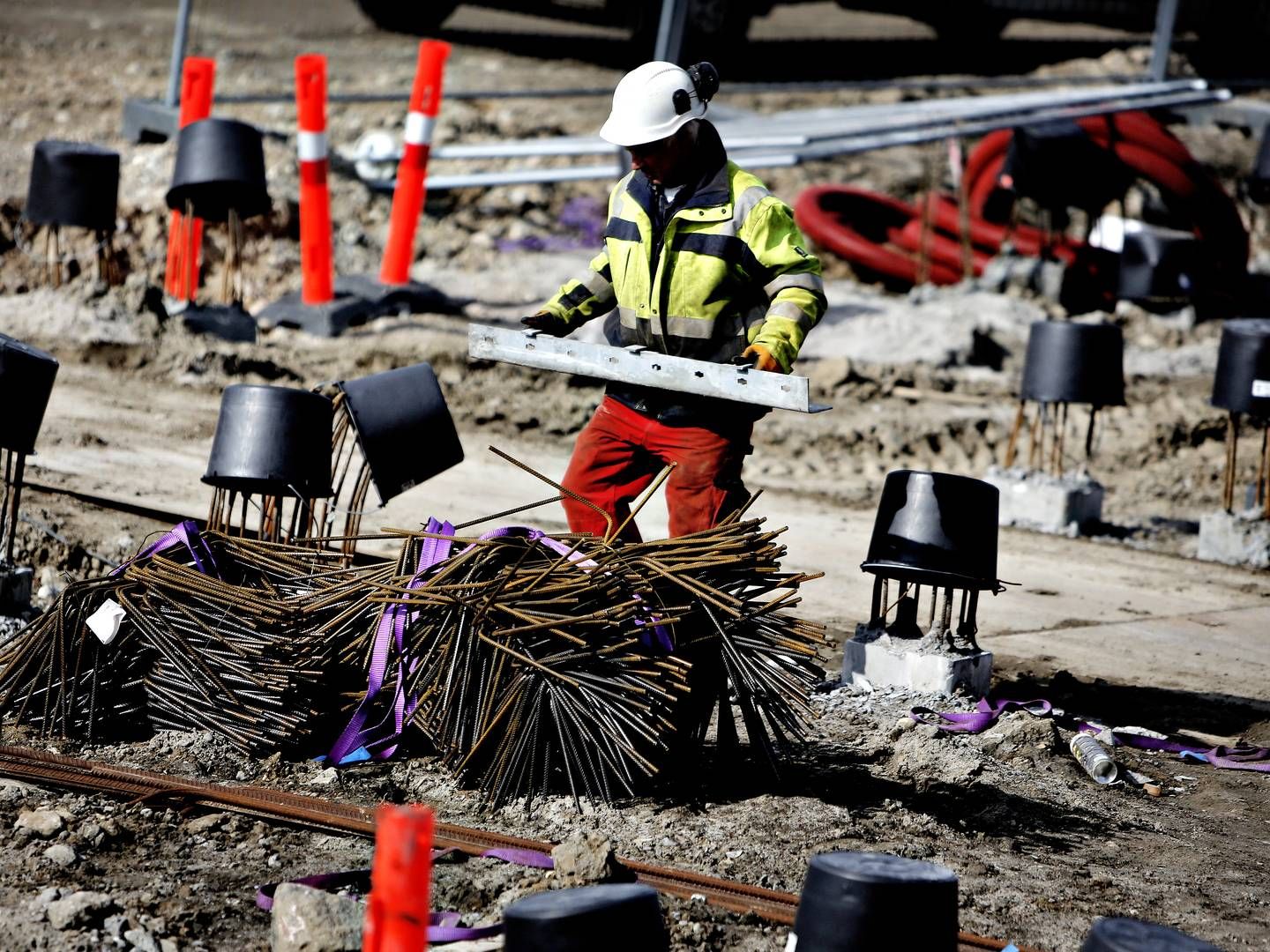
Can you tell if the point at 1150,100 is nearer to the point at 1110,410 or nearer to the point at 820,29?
the point at 1110,410

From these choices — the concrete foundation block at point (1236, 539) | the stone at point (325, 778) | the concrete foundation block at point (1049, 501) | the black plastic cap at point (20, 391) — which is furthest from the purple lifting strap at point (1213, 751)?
the black plastic cap at point (20, 391)

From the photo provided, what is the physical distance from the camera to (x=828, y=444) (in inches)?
418

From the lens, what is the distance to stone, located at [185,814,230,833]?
13.9 ft

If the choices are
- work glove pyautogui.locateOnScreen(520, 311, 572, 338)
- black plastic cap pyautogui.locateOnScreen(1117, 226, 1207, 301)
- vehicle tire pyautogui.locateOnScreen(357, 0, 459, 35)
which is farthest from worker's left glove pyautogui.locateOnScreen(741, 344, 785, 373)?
vehicle tire pyautogui.locateOnScreen(357, 0, 459, 35)

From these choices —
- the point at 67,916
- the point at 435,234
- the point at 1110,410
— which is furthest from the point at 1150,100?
the point at 67,916

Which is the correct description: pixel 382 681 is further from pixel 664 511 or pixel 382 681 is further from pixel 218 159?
pixel 218 159

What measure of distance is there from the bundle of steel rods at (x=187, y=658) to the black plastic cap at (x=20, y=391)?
879 mm

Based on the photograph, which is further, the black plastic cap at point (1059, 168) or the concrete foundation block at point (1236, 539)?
the black plastic cap at point (1059, 168)

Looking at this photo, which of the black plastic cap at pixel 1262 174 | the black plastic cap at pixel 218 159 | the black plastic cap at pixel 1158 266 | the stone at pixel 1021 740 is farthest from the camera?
the black plastic cap at pixel 1262 174

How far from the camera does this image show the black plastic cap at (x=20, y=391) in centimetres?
546

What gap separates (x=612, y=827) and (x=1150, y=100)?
12954 mm

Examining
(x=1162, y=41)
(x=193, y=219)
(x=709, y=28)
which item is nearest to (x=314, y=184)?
(x=193, y=219)

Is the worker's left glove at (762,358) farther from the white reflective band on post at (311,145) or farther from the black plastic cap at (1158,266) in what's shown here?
the black plastic cap at (1158,266)

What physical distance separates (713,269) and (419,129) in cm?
742
